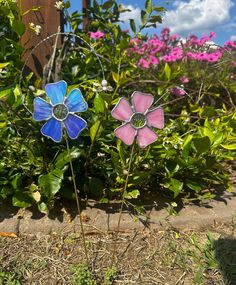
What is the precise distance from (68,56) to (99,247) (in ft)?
5.06

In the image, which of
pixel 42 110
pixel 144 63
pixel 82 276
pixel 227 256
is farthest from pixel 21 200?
pixel 144 63

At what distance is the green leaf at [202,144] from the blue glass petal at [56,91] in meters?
0.80

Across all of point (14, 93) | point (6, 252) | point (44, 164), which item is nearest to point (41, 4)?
point (14, 93)

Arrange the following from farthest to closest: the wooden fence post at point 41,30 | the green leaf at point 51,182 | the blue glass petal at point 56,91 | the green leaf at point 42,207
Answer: the wooden fence post at point 41,30
the green leaf at point 42,207
the green leaf at point 51,182
the blue glass petal at point 56,91

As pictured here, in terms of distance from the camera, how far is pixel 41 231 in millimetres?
1849

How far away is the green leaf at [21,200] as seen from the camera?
185 centimetres

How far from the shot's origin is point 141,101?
1359mm

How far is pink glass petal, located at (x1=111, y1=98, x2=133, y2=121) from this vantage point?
134 cm

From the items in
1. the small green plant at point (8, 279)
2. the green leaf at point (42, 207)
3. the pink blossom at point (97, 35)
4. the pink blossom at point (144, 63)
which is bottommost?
the small green plant at point (8, 279)

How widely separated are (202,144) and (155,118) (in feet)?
1.82

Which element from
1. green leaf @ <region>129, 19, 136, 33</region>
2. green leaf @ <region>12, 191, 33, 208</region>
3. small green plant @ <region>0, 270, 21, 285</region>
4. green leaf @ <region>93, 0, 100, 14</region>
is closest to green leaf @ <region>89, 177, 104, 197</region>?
green leaf @ <region>12, 191, 33, 208</region>

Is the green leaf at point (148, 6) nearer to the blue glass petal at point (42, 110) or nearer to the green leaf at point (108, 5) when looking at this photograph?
the green leaf at point (108, 5)

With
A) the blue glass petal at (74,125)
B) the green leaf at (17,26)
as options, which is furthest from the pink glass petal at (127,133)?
the green leaf at (17,26)

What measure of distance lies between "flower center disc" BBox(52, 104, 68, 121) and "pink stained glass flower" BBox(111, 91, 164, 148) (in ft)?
0.58
